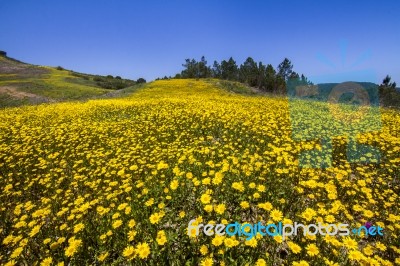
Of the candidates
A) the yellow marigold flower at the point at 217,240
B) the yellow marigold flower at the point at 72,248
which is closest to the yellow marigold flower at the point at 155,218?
the yellow marigold flower at the point at 217,240

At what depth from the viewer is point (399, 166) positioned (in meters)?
7.35

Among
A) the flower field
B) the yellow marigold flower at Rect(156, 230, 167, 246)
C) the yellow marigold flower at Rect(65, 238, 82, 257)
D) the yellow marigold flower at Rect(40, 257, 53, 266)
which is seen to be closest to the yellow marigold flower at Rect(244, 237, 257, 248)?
the flower field

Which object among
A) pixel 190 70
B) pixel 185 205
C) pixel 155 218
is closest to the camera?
pixel 155 218

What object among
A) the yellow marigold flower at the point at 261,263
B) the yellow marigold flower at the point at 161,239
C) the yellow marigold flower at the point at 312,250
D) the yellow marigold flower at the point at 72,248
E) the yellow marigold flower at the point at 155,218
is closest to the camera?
the yellow marigold flower at the point at 261,263

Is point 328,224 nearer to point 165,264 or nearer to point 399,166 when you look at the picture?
point 165,264

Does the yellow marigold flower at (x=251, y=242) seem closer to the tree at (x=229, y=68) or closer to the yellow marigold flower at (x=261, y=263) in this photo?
the yellow marigold flower at (x=261, y=263)

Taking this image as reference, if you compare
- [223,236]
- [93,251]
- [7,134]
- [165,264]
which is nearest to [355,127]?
[223,236]

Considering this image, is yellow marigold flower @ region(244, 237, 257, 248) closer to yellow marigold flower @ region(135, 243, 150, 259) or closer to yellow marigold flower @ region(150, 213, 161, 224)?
yellow marigold flower @ region(135, 243, 150, 259)

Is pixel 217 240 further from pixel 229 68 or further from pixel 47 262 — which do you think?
pixel 229 68

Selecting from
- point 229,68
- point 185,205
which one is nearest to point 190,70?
point 229,68

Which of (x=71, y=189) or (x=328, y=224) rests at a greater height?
(x=328, y=224)

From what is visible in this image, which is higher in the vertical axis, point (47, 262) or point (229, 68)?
point (229, 68)

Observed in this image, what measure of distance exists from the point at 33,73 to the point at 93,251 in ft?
224

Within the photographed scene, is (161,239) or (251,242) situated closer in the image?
(251,242)
